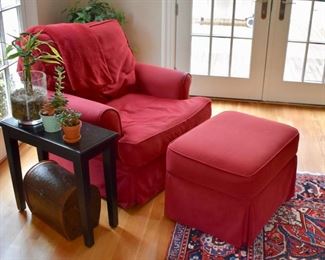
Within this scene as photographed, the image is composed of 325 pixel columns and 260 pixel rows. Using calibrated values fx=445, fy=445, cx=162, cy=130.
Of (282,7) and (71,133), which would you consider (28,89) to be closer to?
(71,133)

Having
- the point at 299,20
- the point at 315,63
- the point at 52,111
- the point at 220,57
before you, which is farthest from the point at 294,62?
the point at 52,111

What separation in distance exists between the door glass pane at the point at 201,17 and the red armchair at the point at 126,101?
925 mm

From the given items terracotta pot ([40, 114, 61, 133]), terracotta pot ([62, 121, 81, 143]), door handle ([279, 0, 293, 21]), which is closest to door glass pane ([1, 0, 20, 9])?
terracotta pot ([40, 114, 61, 133])

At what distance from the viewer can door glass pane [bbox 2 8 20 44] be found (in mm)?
2859

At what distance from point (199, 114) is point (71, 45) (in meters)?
0.87

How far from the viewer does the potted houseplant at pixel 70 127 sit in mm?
1959

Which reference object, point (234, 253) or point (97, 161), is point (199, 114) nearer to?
point (97, 161)

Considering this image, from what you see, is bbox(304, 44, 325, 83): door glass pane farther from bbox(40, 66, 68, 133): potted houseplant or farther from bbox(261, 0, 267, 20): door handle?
bbox(40, 66, 68, 133): potted houseplant

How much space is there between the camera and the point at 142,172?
2.40 m

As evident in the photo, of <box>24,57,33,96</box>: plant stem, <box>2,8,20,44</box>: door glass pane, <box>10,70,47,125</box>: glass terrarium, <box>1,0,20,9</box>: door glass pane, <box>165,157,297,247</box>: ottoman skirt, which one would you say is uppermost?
<box>1,0,20,9</box>: door glass pane

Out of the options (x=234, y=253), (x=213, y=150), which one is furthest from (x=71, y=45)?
(x=234, y=253)

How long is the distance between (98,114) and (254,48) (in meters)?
1.97

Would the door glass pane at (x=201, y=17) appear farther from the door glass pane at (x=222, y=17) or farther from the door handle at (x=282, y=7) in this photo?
the door handle at (x=282, y=7)

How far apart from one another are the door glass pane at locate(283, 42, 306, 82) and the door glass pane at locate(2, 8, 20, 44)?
7.04 ft
